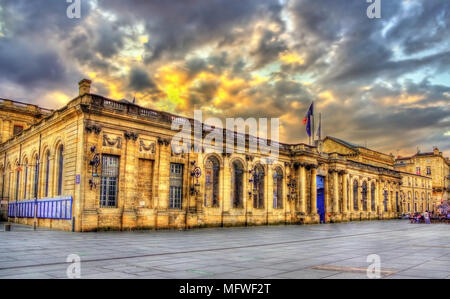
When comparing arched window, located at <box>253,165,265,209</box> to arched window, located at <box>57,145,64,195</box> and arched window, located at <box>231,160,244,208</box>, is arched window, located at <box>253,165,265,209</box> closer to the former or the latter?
arched window, located at <box>231,160,244,208</box>

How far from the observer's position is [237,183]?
39938mm

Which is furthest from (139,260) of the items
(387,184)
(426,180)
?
(426,180)

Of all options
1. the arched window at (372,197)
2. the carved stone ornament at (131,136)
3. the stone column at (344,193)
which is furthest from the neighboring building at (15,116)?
the arched window at (372,197)

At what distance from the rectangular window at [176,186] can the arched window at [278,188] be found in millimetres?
→ 14173

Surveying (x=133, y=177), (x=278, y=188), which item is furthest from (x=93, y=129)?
(x=278, y=188)

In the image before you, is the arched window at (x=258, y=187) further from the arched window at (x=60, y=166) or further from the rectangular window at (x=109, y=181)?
the arched window at (x=60, y=166)

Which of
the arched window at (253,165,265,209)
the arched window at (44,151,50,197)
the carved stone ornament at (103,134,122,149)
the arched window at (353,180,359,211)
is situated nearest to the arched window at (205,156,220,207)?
the arched window at (253,165,265,209)

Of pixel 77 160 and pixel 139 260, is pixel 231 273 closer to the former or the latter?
pixel 139 260

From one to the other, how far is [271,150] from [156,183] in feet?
53.7

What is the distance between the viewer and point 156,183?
31156 mm

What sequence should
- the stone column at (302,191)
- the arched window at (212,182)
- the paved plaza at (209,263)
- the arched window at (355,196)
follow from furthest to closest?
1. the arched window at (355,196)
2. the stone column at (302,191)
3. the arched window at (212,182)
4. the paved plaza at (209,263)

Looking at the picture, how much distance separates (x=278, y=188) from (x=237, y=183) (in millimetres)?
7113

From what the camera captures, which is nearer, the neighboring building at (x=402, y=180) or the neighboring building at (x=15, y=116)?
the neighboring building at (x=15, y=116)

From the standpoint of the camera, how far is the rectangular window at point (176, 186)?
3291 centimetres
